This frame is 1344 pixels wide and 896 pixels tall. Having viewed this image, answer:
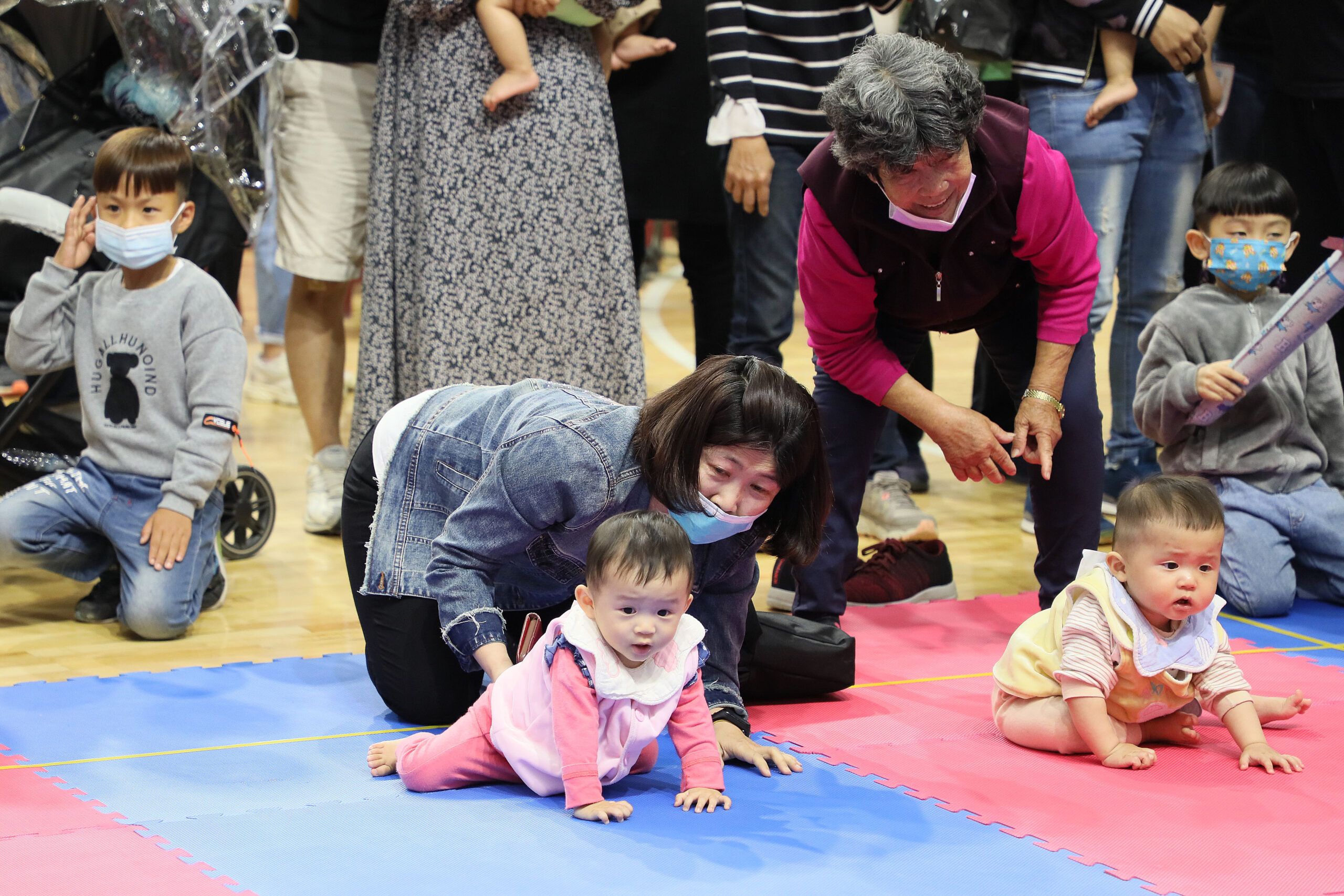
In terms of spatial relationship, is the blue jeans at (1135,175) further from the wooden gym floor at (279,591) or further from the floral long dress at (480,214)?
the floral long dress at (480,214)

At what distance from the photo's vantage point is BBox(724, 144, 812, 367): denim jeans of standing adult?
362cm

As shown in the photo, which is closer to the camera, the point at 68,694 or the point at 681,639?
the point at 681,639

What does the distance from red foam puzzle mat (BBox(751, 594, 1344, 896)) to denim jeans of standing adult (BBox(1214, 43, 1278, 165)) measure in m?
1.63

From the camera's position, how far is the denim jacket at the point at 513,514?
7.23 feet

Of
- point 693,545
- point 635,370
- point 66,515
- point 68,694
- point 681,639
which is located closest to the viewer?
point 681,639

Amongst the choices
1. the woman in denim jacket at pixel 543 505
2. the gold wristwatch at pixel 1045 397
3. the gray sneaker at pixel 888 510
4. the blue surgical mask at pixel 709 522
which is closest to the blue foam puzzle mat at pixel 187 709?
the woman in denim jacket at pixel 543 505

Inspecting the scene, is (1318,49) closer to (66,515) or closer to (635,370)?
(635,370)

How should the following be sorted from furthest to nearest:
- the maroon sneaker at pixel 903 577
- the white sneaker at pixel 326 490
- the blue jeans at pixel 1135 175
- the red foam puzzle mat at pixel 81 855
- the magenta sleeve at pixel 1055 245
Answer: the white sneaker at pixel 326 490 → the blue jeans at pixel 1135 175 → the maroon sneaker at pixel 903 577 → the magenta sleeve at pixel 1055 245 → the red foam puzzle mat at pixel 81 855

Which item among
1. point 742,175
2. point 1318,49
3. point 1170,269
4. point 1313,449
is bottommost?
point 1313,449

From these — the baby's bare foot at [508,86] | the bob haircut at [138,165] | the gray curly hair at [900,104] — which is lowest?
the bob haircut at [138,165]

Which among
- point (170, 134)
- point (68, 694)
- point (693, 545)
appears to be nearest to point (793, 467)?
point (693, 545)

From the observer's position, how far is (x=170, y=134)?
125 inches

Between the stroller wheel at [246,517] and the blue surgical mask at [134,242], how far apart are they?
2.04 feet

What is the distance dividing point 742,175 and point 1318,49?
138 centimetres
